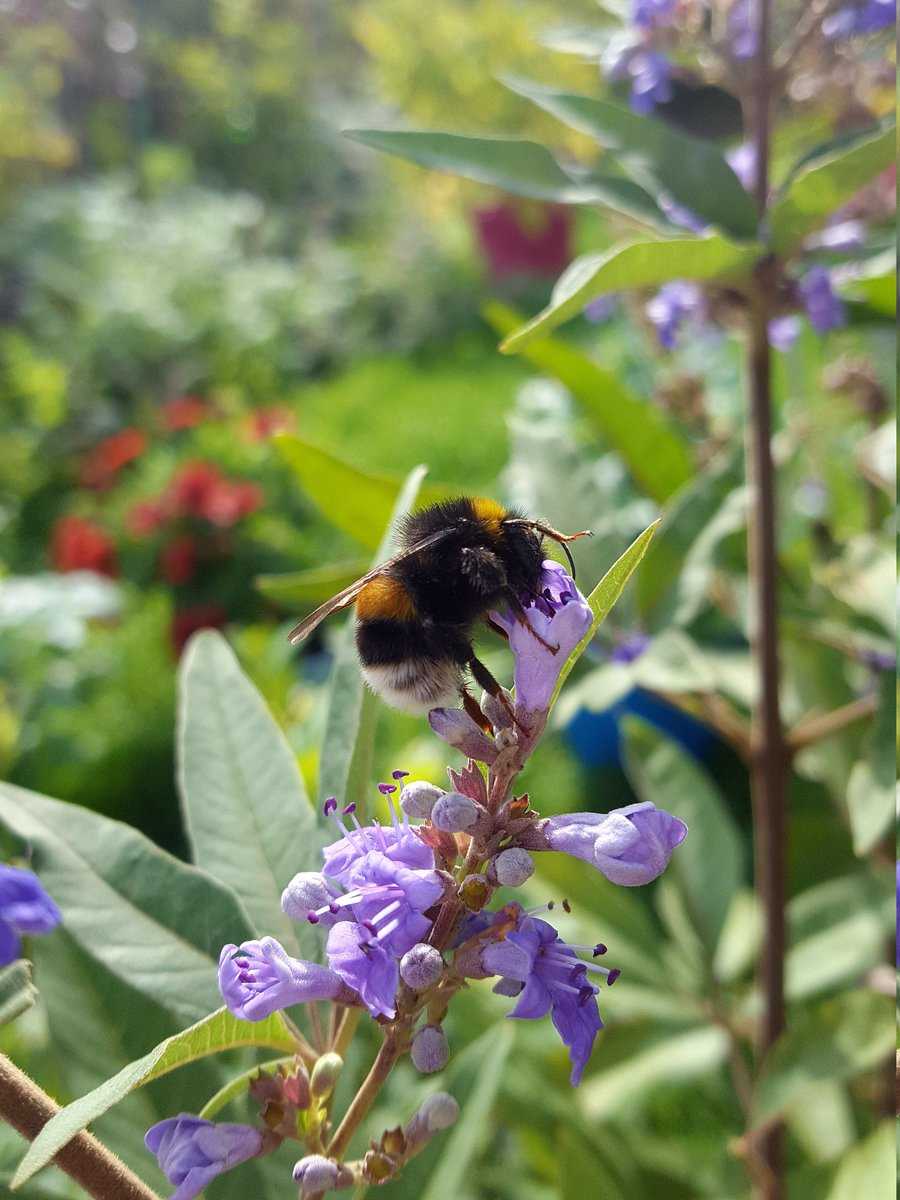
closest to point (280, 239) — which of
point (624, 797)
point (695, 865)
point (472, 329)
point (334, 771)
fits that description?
point (472, 329)

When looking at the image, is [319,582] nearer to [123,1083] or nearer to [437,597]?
[437,597]

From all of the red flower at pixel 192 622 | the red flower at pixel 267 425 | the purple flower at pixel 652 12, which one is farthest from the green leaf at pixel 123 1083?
the red flower at pixel 267 425

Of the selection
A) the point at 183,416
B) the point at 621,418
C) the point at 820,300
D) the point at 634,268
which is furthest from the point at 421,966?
the point at 183,416

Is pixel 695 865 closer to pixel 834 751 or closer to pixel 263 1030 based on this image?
pixel 834 751

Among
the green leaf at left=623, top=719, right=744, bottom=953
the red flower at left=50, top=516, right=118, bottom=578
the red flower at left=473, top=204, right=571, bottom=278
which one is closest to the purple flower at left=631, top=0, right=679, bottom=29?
the green leaf at left=623, top=719, right=744, bottom=953

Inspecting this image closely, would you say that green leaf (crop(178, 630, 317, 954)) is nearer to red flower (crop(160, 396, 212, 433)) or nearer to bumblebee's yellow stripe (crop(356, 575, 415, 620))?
bumblebee's yellow stripe (crop(356, 575, 415, 620))

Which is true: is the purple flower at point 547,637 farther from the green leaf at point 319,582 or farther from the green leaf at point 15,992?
the green leaf at point 319,582
